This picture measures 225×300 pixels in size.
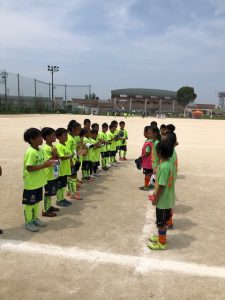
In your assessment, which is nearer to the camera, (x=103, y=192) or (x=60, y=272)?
(x=60, y=272)

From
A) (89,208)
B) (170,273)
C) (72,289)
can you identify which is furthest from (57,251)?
(89,208)

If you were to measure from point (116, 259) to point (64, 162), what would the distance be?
258 centimetres

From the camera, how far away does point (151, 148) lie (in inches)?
301

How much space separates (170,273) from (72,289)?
1.24 metres

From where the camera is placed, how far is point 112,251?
4680 millimetres

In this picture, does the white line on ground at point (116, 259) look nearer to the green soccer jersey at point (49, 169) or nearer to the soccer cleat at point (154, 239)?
the soccer cleat at point (154, 239)

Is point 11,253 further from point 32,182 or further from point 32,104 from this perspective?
point 32,104

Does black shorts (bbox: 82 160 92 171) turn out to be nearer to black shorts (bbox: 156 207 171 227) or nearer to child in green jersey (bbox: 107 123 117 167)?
child in green jersey (bbox: 107 123 117 167)

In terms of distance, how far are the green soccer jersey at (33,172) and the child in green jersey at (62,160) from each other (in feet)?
2.86

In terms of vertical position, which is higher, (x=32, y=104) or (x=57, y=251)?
(x=32, y=104)

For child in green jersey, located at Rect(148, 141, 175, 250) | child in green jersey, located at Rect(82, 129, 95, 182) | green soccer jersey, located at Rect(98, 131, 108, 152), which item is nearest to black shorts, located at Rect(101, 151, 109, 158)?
green soccer jersey, located at Rect(98, 131, 108, 152)

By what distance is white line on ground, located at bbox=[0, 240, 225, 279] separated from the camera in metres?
4.21

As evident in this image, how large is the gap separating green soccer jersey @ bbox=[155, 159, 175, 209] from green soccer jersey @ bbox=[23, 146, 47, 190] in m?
1.94

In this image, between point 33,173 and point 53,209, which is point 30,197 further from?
point 53,209
